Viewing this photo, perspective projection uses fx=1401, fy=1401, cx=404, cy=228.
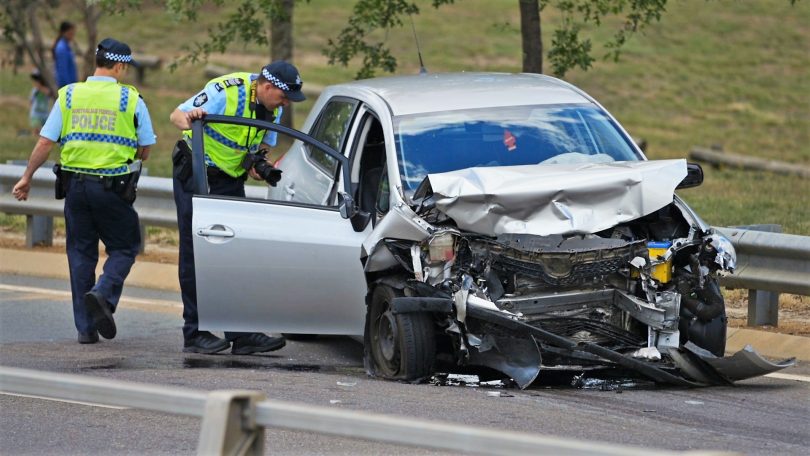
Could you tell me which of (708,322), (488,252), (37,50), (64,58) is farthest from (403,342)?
(37,50)

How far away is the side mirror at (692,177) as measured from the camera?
24.8 feet

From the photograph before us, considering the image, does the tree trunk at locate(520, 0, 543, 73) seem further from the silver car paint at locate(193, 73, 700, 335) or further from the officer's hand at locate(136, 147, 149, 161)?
the officer's hand at locate(136, 147, 149, 161)

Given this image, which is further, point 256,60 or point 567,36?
point 256,60

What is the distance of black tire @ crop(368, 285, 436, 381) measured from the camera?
7164 mm

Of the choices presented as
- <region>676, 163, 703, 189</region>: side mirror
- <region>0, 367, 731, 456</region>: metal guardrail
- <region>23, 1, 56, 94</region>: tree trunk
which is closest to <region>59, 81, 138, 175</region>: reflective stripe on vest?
<region>676, 163, 703, 189</region>: side mirror

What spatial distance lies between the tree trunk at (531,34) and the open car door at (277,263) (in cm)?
537

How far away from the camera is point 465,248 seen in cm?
714

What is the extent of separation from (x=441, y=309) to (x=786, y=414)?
5.68 feet

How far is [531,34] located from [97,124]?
556 cm

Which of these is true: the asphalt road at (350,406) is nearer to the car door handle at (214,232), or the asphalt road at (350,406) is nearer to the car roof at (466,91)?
the car door handle at (214,232)

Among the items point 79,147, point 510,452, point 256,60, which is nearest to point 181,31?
point 256,60

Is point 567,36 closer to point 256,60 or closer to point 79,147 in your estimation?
point 79,147

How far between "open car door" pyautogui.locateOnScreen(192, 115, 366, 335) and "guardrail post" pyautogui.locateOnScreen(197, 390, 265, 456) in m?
4.00

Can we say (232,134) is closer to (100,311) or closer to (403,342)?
(100,311)
